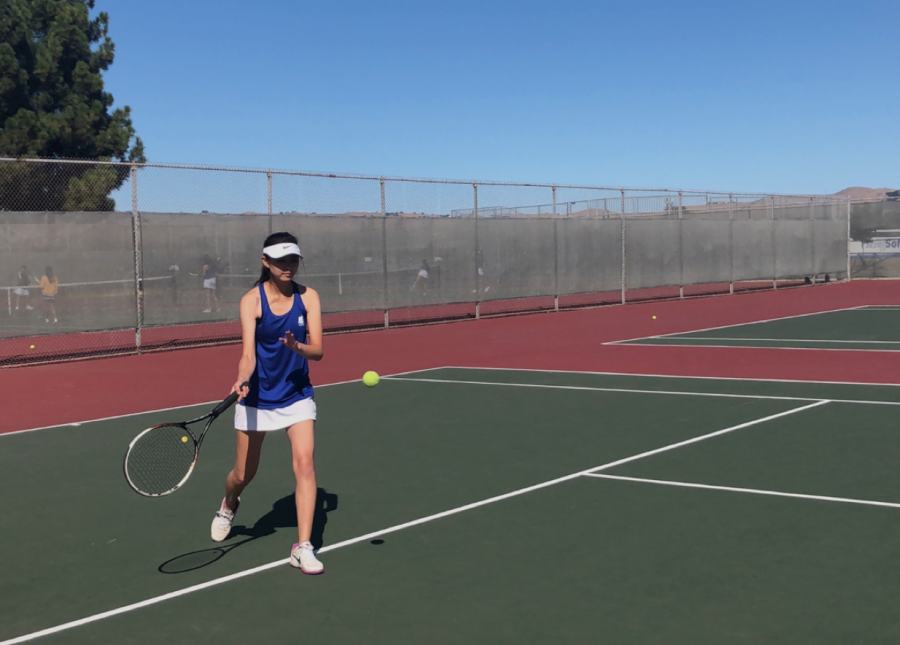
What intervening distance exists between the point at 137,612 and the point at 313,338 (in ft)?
4.99

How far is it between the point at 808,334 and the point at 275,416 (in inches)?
559

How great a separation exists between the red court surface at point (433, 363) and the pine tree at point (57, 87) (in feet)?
51.9

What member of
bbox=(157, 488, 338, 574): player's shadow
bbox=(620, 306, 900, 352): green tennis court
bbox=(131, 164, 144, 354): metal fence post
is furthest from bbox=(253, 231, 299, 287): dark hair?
bbox=(620, 306, 900, 352): green tennis court

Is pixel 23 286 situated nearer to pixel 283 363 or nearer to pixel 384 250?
pixel 384 250

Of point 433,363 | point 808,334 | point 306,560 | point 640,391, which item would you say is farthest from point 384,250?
point 306,560

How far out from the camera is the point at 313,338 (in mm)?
4984

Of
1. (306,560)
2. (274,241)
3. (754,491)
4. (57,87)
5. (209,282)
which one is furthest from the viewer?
(57,87)

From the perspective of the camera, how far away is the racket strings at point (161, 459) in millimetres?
5082

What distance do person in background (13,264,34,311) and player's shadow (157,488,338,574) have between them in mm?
8986

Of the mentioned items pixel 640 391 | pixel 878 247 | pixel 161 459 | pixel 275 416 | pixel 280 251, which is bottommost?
pixel 640 391

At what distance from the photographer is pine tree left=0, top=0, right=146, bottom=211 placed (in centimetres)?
3122

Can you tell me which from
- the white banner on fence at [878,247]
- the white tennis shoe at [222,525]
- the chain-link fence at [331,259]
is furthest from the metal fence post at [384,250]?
the white banner on fence at [878,247]

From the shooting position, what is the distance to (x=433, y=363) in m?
14.2

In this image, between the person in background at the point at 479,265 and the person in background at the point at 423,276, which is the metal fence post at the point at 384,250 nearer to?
the person in background at the point at 423,276
